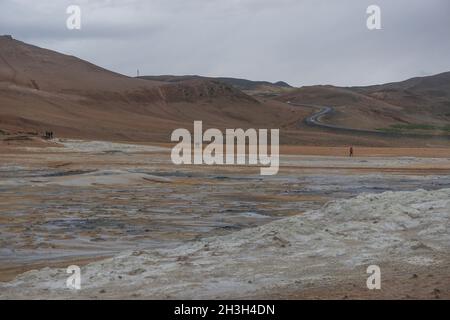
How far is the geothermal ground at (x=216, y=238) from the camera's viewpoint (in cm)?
997

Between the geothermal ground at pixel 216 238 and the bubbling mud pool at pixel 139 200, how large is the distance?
47 mm

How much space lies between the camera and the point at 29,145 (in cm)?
4950

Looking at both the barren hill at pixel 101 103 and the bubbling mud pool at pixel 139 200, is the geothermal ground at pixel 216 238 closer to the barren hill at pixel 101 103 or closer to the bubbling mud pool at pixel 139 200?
the bubbling mud pool at pixel 139 200

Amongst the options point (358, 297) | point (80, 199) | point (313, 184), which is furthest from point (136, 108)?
point (358, 297)

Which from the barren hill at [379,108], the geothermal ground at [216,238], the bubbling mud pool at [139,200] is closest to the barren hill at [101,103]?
the barren hill at [379,108]

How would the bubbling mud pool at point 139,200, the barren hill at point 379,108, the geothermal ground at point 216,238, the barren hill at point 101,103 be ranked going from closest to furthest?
1. the geothermal ground at point 216,238
2. the bubbling mud pool at point 139,200
3. the barren hill at point 101,103
4. the barren hill at point 379,108

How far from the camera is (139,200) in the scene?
23.3 meters

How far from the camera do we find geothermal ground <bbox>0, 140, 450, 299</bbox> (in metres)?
9.97

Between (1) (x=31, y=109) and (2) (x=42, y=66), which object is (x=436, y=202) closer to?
(1) (x=31, y=109)

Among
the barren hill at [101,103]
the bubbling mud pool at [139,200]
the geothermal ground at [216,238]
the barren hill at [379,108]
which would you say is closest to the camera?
the geothermal ground at [216,238]

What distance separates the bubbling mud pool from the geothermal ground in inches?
1.9

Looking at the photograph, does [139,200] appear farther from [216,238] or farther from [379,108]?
[379,108]

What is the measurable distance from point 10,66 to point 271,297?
10583cm

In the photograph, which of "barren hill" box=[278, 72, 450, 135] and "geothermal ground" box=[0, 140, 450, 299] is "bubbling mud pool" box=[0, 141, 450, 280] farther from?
"barren hill" box=[278, 72, 450, 135]
